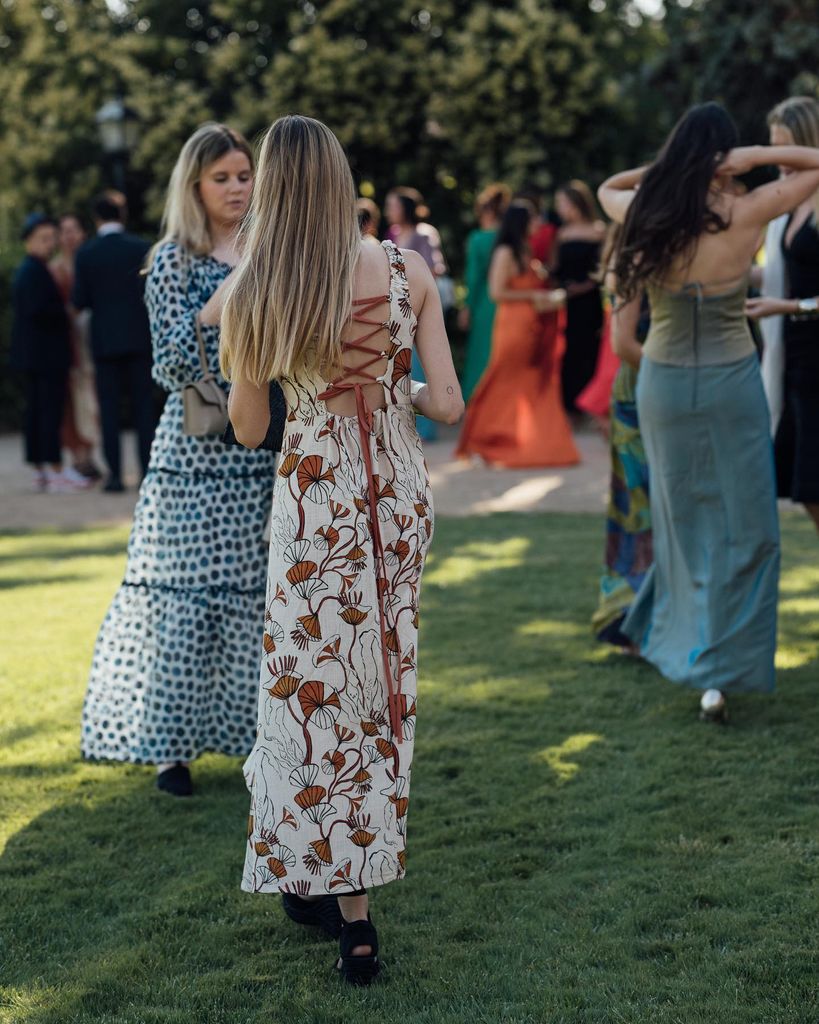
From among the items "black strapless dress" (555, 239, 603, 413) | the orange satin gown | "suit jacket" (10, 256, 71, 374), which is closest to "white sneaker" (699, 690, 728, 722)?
the orange satin gown

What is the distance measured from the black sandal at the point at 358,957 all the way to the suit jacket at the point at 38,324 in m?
8.98

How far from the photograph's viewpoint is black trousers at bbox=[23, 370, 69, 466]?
38.8ft

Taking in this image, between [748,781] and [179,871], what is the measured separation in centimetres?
178

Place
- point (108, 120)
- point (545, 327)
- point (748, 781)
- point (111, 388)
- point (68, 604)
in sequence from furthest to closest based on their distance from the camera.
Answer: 1. point (108, 120)
2. point (545, 327)
3. point (111, 388)
4. point (68, 604)
5. point (748, 781)

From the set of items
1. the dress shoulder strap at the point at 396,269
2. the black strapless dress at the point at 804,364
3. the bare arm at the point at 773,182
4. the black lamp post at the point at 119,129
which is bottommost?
the black strapless dress at the point at 804,364

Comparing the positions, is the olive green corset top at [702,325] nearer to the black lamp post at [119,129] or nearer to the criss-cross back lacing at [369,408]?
the criss-cross back lacing at [369,408]

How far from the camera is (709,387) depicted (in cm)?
517

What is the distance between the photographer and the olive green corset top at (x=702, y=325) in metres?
5.10

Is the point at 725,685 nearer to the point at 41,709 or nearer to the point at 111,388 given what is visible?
the point at 41,709

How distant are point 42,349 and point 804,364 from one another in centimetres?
746

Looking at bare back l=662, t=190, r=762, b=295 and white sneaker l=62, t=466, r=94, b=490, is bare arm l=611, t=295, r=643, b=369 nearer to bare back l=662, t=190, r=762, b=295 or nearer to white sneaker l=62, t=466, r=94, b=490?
bare back l=662, t=190, r=762, b=295

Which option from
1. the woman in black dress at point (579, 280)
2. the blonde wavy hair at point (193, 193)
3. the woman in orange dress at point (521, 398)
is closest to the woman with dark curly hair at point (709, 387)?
the blonde wavy hair at point (193, 193)

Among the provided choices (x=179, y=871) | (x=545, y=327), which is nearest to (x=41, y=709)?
(x=179, y=871)

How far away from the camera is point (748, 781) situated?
4.55 metres
